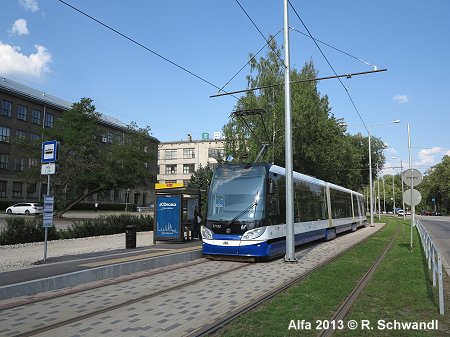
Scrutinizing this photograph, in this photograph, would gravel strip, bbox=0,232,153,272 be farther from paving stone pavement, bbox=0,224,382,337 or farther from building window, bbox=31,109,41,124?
building window, bbox=31,109,41,124

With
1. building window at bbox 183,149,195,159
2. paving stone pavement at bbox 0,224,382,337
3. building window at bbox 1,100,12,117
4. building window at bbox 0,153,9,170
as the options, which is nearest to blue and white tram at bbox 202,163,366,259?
paving stone pavement at bbox 0,224,382,337

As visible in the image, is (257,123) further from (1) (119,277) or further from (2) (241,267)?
(1) (119,277)

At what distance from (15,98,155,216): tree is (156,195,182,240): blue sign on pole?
62.0ft

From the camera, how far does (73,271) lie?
1048 centimetres

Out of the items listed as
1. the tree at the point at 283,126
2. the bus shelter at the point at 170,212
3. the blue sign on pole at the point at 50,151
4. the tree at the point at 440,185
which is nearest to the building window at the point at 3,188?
the tree at the point at 283,126

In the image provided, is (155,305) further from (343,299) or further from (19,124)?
(19,124)

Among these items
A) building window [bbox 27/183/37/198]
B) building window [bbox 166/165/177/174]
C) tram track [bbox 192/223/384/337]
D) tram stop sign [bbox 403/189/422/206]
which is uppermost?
building window [bbox 166/165/177/174]

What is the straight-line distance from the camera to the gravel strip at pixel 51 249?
13.2 meters

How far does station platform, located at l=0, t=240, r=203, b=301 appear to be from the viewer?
8.92 meters

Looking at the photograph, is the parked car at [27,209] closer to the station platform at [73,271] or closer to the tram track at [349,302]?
the station platform at [73,271]

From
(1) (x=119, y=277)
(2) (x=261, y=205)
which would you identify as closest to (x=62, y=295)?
(1) (x=119, y=277)

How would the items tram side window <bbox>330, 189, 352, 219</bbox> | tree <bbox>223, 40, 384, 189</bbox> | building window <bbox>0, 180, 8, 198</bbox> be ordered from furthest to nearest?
building window <bbox>0, 180, 8, 198</bbox> < tree <bbox>223, 40, 384, 189</bbox> < tram side window <bbox>330, 189, 352, 219</bbox>

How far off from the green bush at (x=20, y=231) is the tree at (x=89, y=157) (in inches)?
656

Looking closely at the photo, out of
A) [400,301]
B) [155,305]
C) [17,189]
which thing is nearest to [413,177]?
[400,301]
